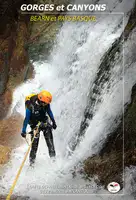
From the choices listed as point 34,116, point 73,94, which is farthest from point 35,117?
point 73,94

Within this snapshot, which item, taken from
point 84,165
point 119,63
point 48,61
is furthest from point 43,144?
point 48,61

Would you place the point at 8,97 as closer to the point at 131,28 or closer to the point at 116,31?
the point at 116,31

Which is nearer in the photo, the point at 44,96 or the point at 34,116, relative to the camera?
the point at 44,96

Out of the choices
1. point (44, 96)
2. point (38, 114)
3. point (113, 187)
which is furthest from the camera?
point (38, 114)

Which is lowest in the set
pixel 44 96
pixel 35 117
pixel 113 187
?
pixel 113 187

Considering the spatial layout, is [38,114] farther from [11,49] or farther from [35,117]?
[11,49]

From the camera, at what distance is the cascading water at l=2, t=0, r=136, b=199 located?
16.8ft

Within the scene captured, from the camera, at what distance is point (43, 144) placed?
632 cm

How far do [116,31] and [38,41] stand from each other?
8.28ft

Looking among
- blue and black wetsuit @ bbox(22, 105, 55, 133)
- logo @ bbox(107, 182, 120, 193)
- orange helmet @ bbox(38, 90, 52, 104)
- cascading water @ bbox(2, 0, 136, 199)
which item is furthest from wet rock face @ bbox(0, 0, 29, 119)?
logo @ bbox(107, 182, 120, 193)

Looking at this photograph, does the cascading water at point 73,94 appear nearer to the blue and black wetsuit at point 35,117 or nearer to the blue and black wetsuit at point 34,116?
the blue and black wetsuit at point 35,117

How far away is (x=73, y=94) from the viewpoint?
7469 mm

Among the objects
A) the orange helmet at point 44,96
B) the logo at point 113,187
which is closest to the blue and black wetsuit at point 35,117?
the orange helmet at point 44,96

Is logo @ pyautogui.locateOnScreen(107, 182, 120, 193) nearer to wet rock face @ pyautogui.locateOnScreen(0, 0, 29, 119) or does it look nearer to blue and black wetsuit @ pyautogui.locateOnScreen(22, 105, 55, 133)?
blue and black wetsuit @ pyautogui.locateOnScreen(22, 105, 55, 133)
